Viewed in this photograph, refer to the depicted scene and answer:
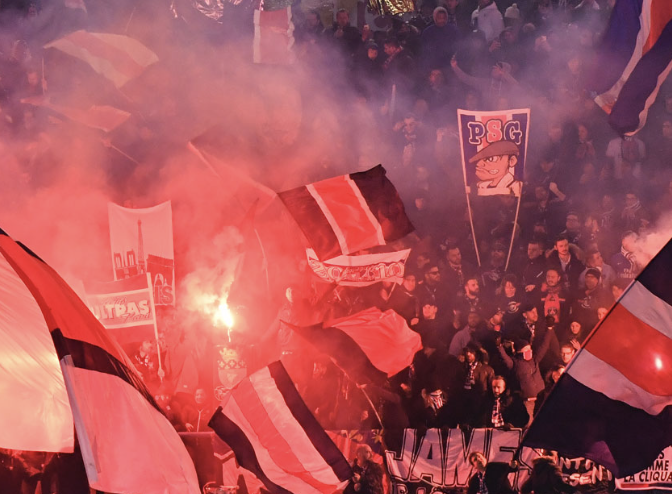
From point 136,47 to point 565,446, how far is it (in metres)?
7.13

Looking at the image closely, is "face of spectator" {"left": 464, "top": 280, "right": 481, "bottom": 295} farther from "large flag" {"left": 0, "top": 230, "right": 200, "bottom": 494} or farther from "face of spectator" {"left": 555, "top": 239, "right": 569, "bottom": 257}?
"large flag" {"left": 0, "top": 230, "right": 200, "bottom": 494}

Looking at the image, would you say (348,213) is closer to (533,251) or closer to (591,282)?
(533,251)

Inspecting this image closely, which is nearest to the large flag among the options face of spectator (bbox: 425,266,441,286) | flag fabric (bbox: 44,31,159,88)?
face of spectator (bbox: 425,266,441,286)

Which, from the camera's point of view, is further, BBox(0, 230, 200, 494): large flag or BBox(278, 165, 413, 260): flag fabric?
BBox(278, 165, 413, 260): flag fabric

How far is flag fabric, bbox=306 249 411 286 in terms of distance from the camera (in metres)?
8.56

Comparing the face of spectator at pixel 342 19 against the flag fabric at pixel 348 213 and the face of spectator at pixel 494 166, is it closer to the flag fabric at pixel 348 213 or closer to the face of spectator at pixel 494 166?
the flag fabric at pixel 348 213

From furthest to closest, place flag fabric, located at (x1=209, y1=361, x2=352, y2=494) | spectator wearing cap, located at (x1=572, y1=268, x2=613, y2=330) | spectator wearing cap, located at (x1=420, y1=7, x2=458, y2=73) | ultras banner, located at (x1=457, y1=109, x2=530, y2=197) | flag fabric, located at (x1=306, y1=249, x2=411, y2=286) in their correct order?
spectator wearing cap, located at (x1=420, y1=7, x2=458, y2=73), flag fabric, located at (x1=306, y1=249, x2=411, y2=286), ultras banner, located at (x1=457, y1=109, x2=530, y2=197), spectator wearing cap, located at (x1=572, y1=268, x2=613, y2=330), flag fabric, located at (x1=209, y1=361, x2=352, y2=494)

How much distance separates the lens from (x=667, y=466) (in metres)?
7.03

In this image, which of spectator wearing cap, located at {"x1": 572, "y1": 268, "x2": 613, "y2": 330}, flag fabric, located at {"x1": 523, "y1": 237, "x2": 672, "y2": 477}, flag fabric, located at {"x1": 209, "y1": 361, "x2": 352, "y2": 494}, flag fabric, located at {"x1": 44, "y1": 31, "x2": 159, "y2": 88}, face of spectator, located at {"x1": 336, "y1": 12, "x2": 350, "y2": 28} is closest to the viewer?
flag fabric, located at {"x1": 523, "y1": 237, "x2": 672, "y2": 477}

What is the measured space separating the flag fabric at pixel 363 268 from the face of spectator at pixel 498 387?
1572mm

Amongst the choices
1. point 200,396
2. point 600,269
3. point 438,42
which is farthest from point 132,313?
point 600,269

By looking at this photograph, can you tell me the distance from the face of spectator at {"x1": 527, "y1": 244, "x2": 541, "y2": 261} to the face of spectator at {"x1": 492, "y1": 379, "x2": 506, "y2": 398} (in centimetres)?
138

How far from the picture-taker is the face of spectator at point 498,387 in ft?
24.6

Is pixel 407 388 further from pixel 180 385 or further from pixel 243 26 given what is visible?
pixel 243 26
